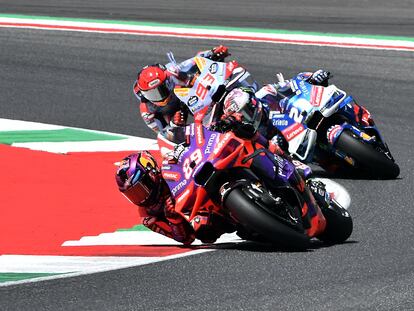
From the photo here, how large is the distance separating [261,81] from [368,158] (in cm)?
489

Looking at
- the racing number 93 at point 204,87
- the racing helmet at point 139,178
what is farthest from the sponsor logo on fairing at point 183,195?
the racing number 93 at point 204,87

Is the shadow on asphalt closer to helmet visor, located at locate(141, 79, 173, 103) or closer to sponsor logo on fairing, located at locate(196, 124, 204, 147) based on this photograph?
sponsor logo on fairing, located at locate(196, 124, 204, 147)

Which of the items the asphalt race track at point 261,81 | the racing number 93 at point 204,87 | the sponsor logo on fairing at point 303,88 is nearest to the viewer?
the asphalt race track at point 261,81

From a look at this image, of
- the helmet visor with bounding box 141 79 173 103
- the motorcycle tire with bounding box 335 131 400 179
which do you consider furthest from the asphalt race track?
the helmet visor with bounding box 141 79 173 103

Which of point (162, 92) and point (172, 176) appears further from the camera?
point (162, 92)

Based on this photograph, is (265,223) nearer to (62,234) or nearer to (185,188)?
(185,188)

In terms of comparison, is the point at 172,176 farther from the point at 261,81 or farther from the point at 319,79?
the point at 261,81

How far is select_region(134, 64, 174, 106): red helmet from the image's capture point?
11695 millimetres

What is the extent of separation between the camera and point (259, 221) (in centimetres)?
828

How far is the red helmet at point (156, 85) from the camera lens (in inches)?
460

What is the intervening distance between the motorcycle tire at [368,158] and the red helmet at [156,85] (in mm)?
1842

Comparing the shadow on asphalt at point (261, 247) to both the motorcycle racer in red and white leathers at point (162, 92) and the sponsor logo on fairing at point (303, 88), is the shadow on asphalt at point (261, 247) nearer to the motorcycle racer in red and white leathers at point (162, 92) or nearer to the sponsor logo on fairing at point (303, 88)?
the motorcycle racer in red and white leathers at point (162, 92)

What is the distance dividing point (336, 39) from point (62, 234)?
9.40m

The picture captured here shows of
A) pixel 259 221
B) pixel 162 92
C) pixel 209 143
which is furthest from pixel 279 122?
pixel 259 221
